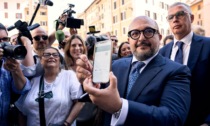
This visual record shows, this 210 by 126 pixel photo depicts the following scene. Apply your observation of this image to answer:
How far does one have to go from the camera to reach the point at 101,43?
58.1 inches

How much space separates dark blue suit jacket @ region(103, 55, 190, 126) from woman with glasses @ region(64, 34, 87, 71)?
1.92 metres

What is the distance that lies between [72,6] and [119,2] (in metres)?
32.8

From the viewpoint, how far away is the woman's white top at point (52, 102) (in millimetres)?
2859

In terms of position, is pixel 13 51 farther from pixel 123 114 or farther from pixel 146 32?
pixel 123 114

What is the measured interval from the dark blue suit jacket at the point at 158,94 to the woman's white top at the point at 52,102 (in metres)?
1.22

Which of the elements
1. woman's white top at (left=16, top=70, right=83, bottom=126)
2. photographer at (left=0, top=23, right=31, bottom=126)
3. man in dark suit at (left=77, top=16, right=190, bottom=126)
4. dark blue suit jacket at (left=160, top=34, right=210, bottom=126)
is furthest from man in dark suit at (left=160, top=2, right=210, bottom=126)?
photographer at (left=0, top=23, right=31, bottom=126)

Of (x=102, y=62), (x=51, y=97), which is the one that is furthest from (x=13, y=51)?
(x=102, y=62)

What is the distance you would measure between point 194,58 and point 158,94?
1.07m

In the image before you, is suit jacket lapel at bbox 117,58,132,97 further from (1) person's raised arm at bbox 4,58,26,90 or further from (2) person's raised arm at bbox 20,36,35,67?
(2) person's raised arm at bbox 20,36,35,67

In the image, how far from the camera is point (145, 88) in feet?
5.38

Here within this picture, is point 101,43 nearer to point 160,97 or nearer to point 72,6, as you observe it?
point 160,97

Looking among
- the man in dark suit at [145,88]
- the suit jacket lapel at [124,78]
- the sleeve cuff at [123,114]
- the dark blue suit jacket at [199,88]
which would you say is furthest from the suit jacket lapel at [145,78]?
the dark blue suit jacket at [199,88]

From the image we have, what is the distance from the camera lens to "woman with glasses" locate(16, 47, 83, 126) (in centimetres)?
286

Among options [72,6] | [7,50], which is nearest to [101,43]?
[7,50]
